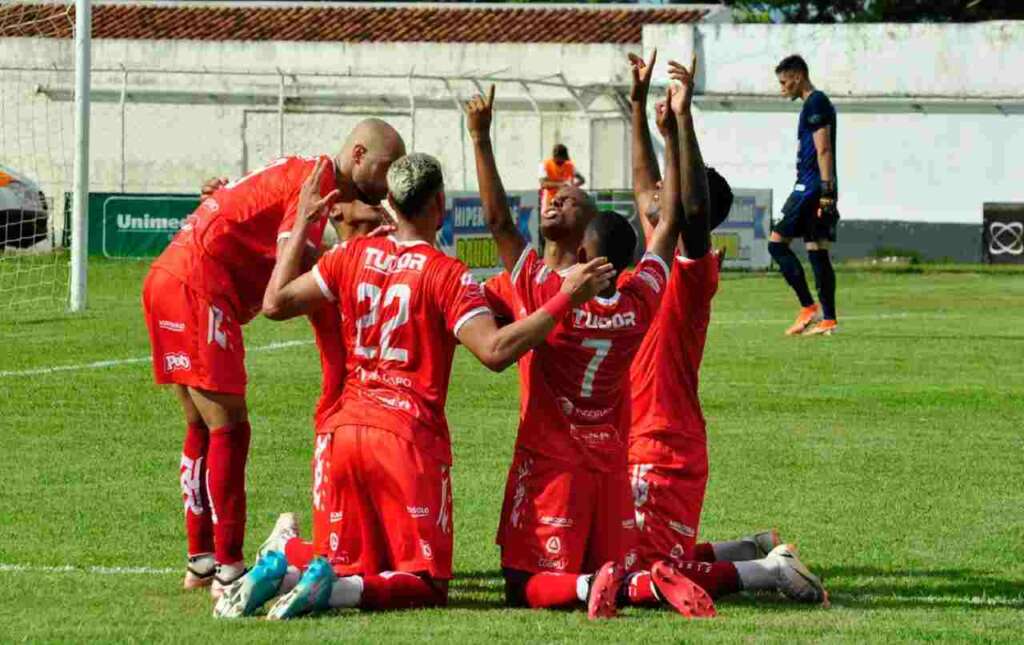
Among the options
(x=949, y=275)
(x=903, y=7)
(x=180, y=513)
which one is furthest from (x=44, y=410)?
(x=903, y=7)

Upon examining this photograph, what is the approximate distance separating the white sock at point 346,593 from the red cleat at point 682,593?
1034 millimetres

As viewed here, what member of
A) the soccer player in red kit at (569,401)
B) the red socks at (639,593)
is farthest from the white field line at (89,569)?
the red socks at (639,593)

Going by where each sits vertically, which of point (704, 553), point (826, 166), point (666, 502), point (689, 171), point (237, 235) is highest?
point (826, 166)

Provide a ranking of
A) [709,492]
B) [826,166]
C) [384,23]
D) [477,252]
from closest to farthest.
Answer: [709,492], [826,166], [477,252], [384,23]

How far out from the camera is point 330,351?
762 centimetres

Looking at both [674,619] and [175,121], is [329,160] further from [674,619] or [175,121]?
[175,121]

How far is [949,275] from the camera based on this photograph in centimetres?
3095

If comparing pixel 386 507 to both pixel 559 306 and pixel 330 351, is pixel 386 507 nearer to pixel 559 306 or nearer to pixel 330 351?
pixel 330 351

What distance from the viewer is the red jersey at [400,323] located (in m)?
6.97

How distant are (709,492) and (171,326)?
11.1 feet

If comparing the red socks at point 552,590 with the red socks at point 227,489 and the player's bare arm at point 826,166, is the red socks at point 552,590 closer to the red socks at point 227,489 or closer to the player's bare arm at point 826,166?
the red socks at point 227,489

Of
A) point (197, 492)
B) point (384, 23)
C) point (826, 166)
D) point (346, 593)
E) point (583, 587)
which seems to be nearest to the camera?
point (346, 593)

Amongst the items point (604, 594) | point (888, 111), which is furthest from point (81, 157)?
point (888, 111)

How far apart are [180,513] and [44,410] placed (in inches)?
153
